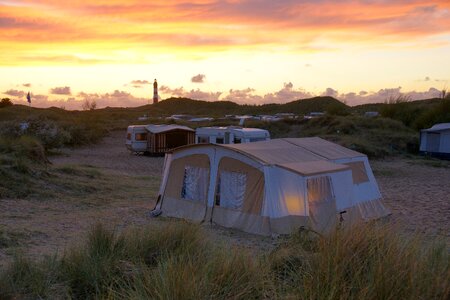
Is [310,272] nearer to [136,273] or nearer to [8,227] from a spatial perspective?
[136,273]

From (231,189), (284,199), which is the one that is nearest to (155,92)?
(231,189)

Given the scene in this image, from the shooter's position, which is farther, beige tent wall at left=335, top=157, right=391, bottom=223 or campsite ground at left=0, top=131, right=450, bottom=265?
beige tent wall at left=335, top=157, right=391, bottom=223

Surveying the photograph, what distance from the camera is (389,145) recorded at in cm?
3062

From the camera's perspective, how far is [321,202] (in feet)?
35.3

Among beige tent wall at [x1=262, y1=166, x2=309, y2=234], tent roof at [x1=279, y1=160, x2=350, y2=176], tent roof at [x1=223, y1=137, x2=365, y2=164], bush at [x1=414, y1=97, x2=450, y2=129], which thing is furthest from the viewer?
bush at [x1=414, y1=97, x2=450, y2=129]

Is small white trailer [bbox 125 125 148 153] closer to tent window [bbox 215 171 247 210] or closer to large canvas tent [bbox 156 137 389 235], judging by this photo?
large canvas tent [bbox 156 137 389 235]

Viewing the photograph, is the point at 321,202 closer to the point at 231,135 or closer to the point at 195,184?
the point at 195,184

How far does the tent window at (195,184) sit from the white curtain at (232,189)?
1.52ft

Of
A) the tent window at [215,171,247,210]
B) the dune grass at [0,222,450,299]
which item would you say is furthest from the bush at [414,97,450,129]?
the dune grass at [0,222,450,299]

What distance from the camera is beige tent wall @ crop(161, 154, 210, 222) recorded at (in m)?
11.7

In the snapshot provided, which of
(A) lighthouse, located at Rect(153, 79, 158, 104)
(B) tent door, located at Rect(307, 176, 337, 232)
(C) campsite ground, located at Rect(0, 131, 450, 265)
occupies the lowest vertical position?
(C) campsite ground, located at Rect(0, 131, 450, 265)

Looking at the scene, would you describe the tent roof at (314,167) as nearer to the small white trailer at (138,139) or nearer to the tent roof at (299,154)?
the tent roof at (299,154)

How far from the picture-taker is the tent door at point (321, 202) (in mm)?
10523

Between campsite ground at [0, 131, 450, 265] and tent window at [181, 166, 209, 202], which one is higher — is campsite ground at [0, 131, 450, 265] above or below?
below
